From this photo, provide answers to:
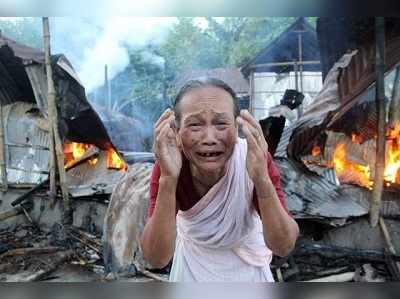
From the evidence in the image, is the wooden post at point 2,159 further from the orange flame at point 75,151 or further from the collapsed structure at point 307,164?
the orange flame at point 75,151

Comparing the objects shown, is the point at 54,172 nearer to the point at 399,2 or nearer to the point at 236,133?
the point at 236,133

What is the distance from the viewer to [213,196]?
2055 millimetres

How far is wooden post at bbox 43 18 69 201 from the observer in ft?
9.44

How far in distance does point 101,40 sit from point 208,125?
1.03 metres

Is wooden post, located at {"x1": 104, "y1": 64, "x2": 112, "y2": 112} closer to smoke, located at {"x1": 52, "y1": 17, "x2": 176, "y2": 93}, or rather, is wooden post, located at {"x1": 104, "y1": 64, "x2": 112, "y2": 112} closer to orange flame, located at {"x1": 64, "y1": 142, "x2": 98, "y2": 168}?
smoke, located at {"x1": 52, "y1": 17, "x2": 176, "y2": 93}

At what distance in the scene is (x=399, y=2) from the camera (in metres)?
2.98

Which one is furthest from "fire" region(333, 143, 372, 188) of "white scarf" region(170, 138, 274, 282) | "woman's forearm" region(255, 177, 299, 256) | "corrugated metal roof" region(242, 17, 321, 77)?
"woman's forearm" region(255, 177, 299, 256)

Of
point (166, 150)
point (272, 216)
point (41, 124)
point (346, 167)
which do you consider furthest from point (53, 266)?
point (346, 167)

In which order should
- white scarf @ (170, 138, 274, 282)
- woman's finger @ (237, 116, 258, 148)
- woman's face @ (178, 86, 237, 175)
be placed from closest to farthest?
woman's finger @ (237, 116, 258, 148) → white scarf @ (170, 138, 274, 282) → woman's face @ (178, 86, 237, 175)

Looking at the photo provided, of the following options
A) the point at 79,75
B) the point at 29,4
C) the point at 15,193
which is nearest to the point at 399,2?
the point at 79,75

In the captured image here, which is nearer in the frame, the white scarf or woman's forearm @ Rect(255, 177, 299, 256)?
woman's forearm @ Rect(255, 177, 299, 256)

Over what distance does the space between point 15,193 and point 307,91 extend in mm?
1751

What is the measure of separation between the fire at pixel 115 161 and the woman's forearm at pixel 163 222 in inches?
42.6

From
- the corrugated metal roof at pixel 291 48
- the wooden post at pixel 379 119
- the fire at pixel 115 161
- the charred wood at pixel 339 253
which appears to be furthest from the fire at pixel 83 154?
the wooden post at pixel 379 119
